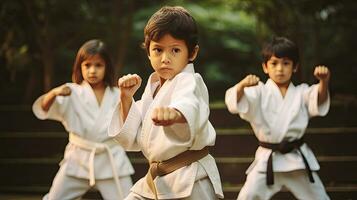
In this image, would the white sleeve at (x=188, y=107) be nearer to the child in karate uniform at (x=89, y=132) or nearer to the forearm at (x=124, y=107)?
the forearm at (x=124, y=107)

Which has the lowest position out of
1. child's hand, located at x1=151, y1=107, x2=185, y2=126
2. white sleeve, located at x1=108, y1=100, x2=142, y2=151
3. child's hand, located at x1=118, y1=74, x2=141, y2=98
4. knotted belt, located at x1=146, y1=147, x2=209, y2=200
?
knotted belt, located at x1=146, y1=147, x2=209, y2=200

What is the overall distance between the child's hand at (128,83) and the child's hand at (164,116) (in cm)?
46

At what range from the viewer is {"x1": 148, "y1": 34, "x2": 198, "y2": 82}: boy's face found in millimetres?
3484

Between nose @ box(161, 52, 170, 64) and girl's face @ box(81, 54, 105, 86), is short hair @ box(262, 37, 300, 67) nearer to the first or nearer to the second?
girl's face @ box(81, 54, 105, 86)

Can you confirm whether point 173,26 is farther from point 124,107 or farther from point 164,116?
point 164,116

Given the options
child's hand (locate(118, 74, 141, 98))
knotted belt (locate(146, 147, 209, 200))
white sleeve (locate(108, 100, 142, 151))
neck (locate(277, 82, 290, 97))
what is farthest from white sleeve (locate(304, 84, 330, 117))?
child's hand (locate(118, 74, 141, 98))

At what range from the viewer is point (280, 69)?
5652mm

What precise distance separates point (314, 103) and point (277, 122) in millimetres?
344

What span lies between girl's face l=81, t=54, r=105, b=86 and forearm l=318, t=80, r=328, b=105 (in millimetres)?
1875

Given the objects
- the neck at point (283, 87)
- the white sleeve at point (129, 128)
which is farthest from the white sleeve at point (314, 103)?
the white sleeve at point (129, 128)

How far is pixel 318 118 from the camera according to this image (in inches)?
301

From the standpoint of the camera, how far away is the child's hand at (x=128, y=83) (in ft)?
11.2

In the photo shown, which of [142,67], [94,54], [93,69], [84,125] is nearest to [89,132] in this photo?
[84,125]

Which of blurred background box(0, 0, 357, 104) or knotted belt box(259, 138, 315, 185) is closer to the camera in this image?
knotted belt box(259, 138, 315, 185)
